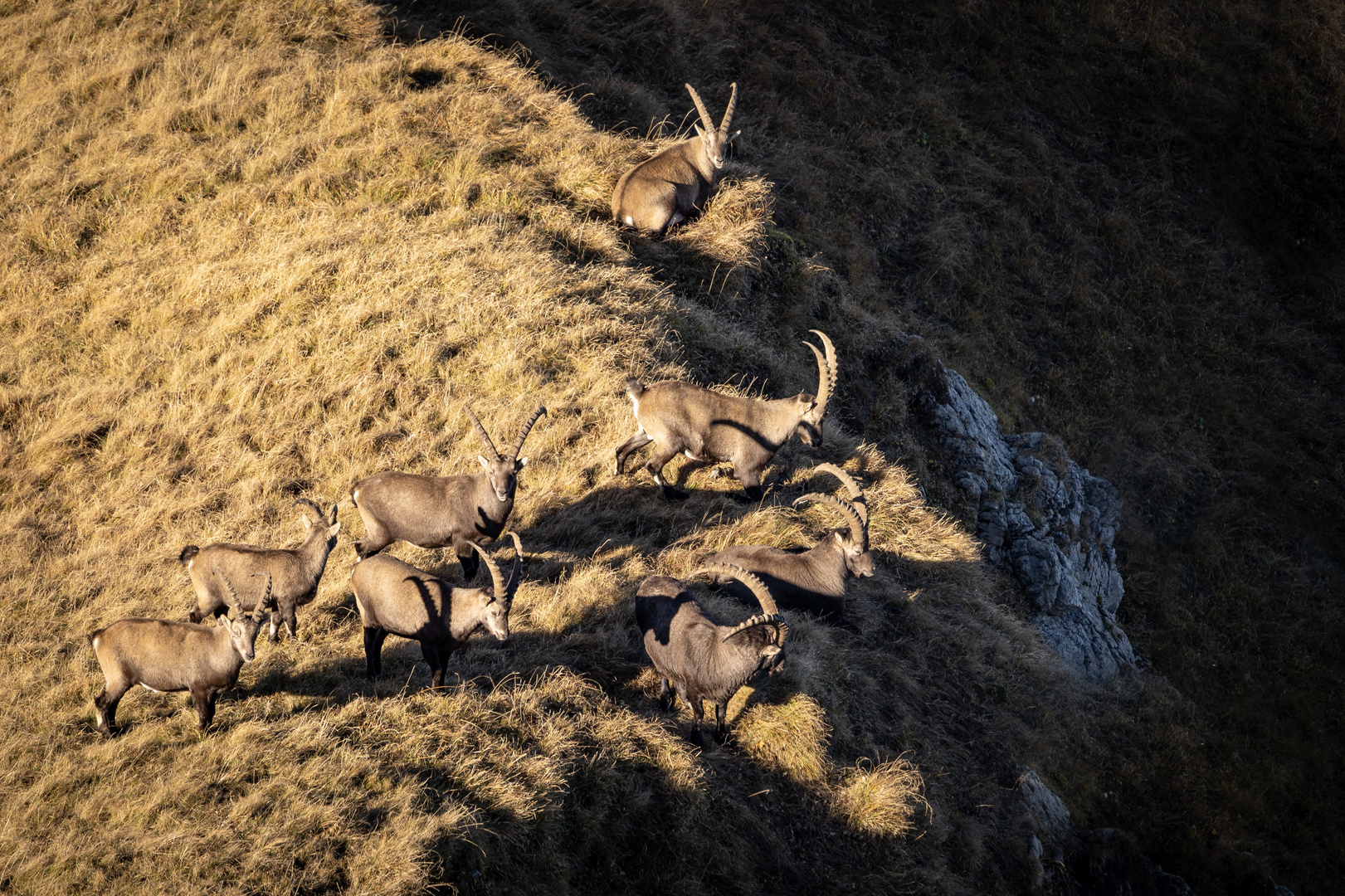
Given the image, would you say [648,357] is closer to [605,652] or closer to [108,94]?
[605,652]

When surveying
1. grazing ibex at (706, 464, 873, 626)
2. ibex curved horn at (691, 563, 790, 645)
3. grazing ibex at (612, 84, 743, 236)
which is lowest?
grazing ibex at (706, 464, 873, 626)

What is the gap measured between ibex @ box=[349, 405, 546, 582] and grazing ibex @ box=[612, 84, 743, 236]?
22.1 ft

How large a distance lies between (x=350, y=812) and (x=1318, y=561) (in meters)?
22.4

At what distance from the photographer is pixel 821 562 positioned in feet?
33.4

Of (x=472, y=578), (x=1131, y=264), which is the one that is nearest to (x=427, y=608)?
(x=472, y=578)

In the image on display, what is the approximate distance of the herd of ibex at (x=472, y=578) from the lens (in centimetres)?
738

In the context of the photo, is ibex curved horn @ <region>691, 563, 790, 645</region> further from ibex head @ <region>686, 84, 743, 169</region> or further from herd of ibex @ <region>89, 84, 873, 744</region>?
ibex head @ <region>686, 84, 743, 169</region>

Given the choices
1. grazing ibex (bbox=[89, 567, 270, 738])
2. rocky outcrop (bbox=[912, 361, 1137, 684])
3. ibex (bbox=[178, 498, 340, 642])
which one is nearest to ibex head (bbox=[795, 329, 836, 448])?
rocky outcrop (bbox=[912, 361, 1137, 684])

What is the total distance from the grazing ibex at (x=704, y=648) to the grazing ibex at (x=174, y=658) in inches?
141

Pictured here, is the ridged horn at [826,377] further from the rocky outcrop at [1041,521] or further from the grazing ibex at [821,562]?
the rocky outcrop at [1041,521]

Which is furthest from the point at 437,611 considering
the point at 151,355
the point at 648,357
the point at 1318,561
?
the point at 1318,561

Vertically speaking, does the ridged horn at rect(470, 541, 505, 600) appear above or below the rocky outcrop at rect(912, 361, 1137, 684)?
above

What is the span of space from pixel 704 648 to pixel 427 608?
8.58 feet

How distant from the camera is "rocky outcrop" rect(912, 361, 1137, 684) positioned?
15398 mm
